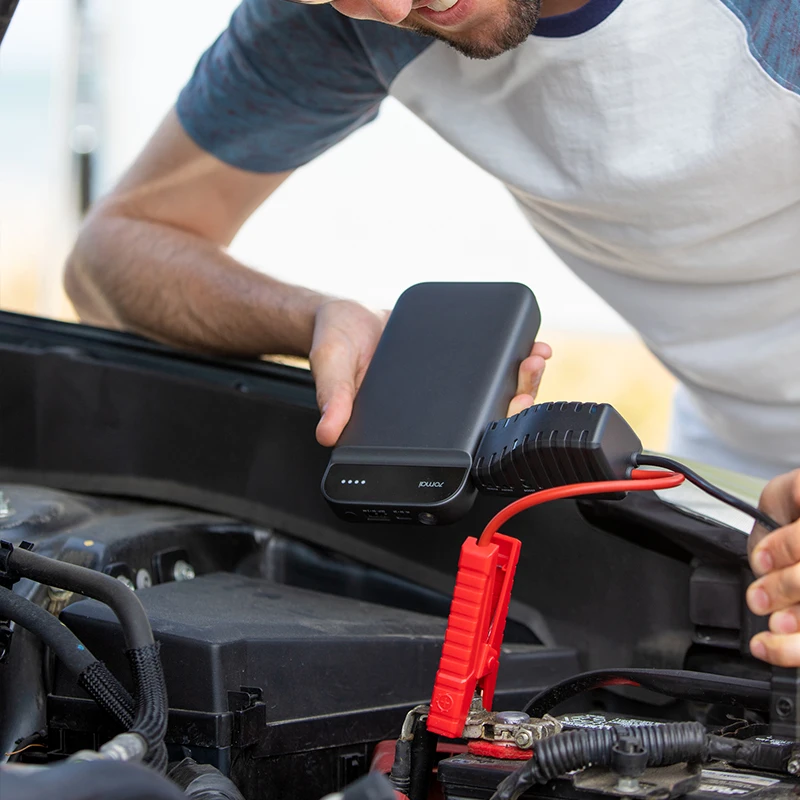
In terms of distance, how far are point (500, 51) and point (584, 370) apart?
3096 mm

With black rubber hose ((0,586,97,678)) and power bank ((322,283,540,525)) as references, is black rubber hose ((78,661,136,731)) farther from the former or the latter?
power bank ((322,283,540,525))

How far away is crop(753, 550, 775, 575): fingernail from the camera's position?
0.50 metres

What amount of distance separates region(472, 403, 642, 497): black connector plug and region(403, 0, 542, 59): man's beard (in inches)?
14.5

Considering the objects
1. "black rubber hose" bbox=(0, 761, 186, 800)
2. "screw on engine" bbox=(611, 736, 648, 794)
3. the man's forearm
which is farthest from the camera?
the man's forearm

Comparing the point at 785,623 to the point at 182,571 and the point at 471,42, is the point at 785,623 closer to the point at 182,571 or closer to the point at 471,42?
the point at 182,571

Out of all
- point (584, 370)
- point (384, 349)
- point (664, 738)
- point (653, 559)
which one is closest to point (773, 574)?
point (664, 738)

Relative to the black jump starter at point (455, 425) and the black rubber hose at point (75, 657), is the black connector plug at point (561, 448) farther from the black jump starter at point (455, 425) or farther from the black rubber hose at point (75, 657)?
the black rubber hose at point (75, 657)

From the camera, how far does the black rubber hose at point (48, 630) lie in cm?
50

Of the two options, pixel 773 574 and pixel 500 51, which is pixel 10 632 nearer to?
pixel 773 574

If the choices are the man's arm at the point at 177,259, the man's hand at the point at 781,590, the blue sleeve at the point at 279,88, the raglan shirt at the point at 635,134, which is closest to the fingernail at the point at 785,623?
the man's hand at the point at 781,590

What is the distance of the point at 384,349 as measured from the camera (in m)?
0.73

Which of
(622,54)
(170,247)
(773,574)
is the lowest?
(773,574)

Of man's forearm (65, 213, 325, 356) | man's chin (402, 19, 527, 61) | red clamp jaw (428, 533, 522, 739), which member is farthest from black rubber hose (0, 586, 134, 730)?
man's chin (402, 19, 527, 61)

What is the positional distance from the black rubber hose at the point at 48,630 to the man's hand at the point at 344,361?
23 cm
